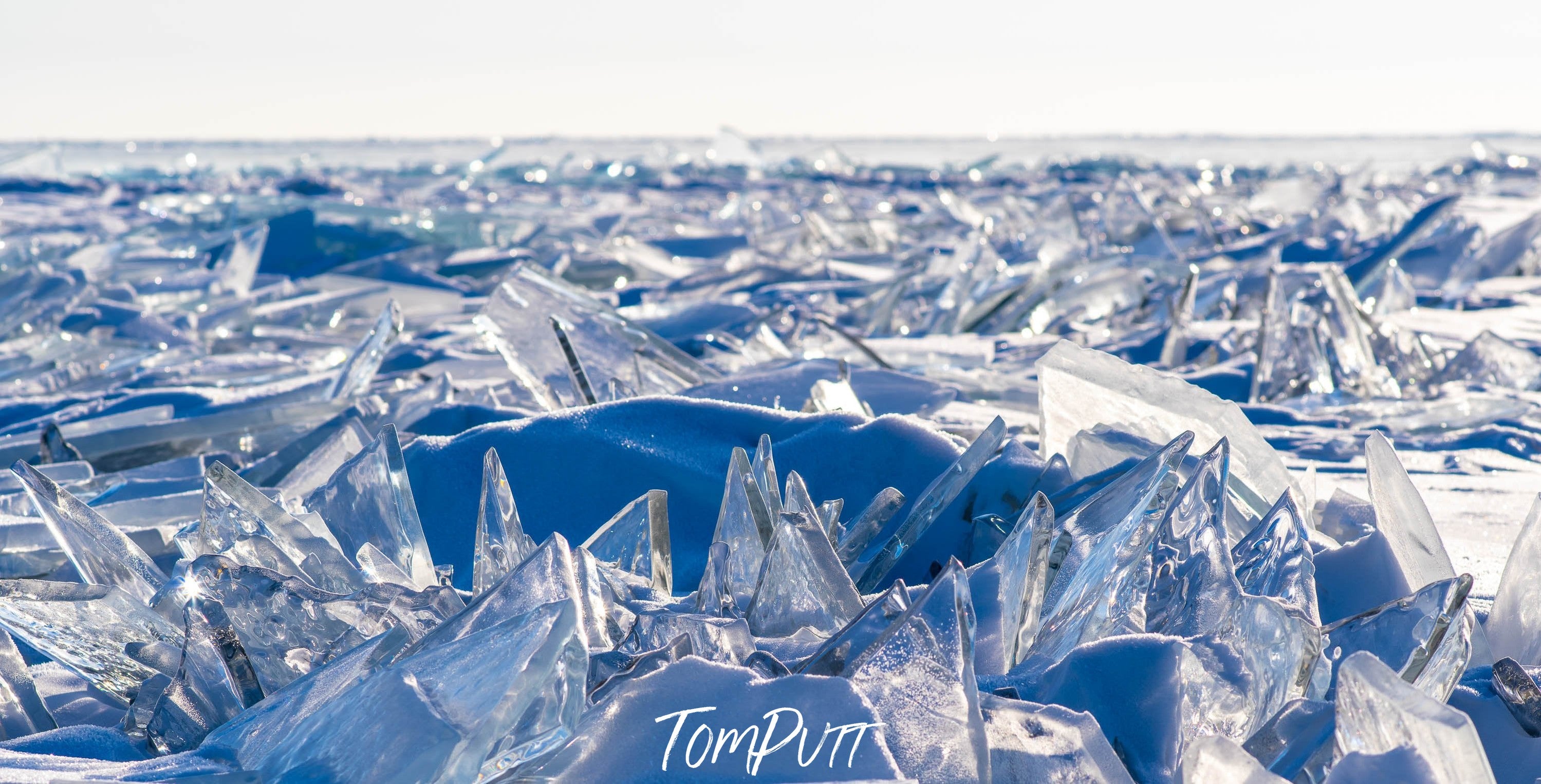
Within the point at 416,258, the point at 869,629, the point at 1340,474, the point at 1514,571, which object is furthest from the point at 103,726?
the point at 416,258

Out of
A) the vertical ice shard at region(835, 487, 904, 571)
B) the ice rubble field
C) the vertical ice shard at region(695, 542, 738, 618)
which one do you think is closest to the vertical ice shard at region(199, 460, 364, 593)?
the ice rubble field

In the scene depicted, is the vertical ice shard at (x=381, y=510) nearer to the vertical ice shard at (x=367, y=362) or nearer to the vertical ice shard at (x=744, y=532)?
the vertical ice shard at (x=744, y=532)

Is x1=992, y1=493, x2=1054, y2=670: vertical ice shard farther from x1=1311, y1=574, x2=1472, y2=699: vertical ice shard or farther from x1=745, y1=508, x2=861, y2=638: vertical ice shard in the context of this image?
x1=1311, y1=574, x2=1472, y2=699: vertical ice shard

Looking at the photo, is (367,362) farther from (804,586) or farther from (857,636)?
(857,636)

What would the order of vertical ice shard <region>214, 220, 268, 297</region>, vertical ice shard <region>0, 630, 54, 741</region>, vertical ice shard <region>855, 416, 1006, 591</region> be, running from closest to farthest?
vertical ice shard <region>0, 630, 54, 741</region>
vertical ice shard <region>855, 416, 1006, 591</region>
vertical ice shard <region>214, 220, 268, 297</region>

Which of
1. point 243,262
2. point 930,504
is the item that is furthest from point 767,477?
point 243,262

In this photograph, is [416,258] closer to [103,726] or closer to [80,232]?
[80,232]

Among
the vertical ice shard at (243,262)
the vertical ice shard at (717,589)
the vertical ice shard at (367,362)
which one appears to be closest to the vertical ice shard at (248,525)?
the vertical ice shard at (717,589)
